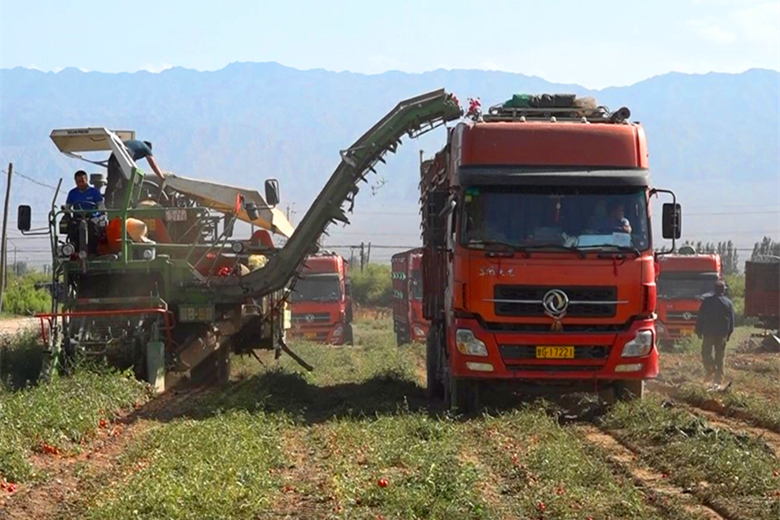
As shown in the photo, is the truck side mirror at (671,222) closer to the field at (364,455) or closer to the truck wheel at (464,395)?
the field at (364,455)

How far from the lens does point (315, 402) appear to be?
A: 57.8ft

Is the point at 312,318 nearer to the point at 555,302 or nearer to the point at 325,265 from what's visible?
the point at 325,265

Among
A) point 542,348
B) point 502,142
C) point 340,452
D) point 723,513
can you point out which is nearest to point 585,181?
point 502,142

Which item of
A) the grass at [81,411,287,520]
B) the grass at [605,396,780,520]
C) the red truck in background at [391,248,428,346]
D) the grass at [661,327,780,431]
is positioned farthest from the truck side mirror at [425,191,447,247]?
the red truck in background at [391,248,428,346]

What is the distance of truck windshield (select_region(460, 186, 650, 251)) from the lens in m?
15.3

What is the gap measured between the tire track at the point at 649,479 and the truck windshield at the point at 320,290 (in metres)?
23.8

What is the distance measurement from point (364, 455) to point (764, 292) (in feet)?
95.0

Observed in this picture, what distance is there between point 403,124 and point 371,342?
816 inches

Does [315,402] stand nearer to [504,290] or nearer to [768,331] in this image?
[504,290]

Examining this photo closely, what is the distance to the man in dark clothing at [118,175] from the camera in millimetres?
19953

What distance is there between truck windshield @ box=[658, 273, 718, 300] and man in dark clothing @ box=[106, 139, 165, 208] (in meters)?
19.9

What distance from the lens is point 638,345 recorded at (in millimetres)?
15531

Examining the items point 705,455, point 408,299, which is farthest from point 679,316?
point 705,455

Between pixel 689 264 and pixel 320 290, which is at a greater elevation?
pixel 689 264
